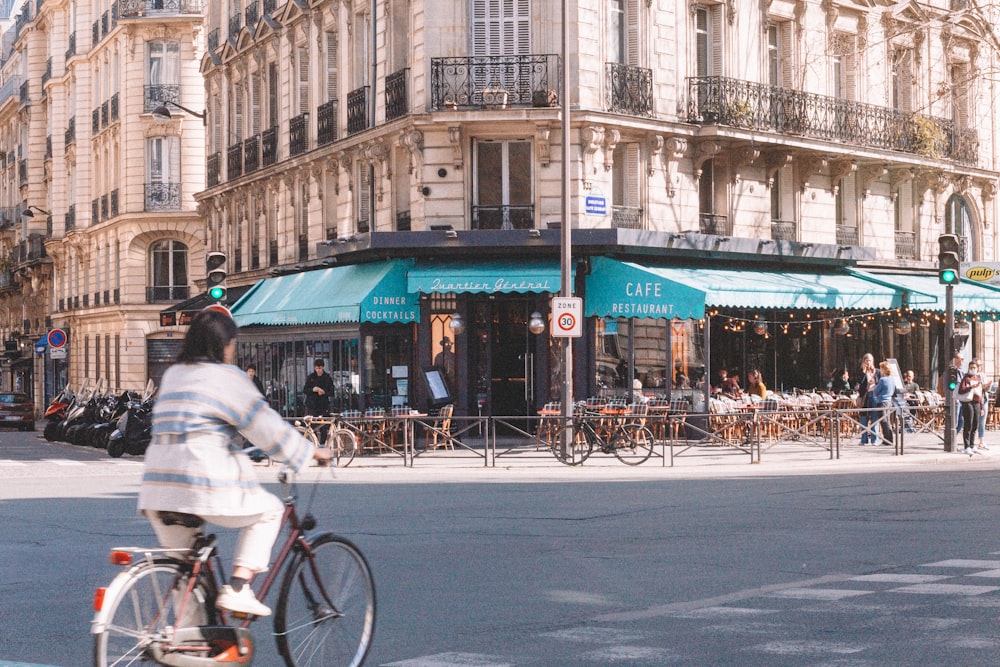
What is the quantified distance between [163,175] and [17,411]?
29.9 ft

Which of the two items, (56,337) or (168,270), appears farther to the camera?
(168,270)

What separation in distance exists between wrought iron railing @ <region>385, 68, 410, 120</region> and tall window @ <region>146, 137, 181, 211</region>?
68.4 feet

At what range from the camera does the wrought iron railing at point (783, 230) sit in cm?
3072

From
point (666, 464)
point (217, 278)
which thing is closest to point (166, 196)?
point (217, 278)

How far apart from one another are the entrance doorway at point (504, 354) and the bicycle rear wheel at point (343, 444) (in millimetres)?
4864

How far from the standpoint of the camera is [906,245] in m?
34.3

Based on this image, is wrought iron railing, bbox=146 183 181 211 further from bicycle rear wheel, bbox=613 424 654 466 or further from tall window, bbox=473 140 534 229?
bicycle rear wheel, bbox=613 424 654 466

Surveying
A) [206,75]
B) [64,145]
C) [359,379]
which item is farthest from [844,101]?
[64,145]

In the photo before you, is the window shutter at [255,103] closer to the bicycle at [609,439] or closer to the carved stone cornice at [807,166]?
the carved stone cornice at [807,166]

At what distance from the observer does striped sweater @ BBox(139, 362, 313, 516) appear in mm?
5715

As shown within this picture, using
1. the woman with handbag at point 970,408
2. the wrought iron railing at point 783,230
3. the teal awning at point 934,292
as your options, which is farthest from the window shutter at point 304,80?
the woman with handbag at point 970,408

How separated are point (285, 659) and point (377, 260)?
22.4 meters

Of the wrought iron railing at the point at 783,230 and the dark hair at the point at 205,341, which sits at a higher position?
the wrought iron railing at the point at 783,230

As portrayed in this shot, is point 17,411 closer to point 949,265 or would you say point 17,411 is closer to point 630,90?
point 630,90
